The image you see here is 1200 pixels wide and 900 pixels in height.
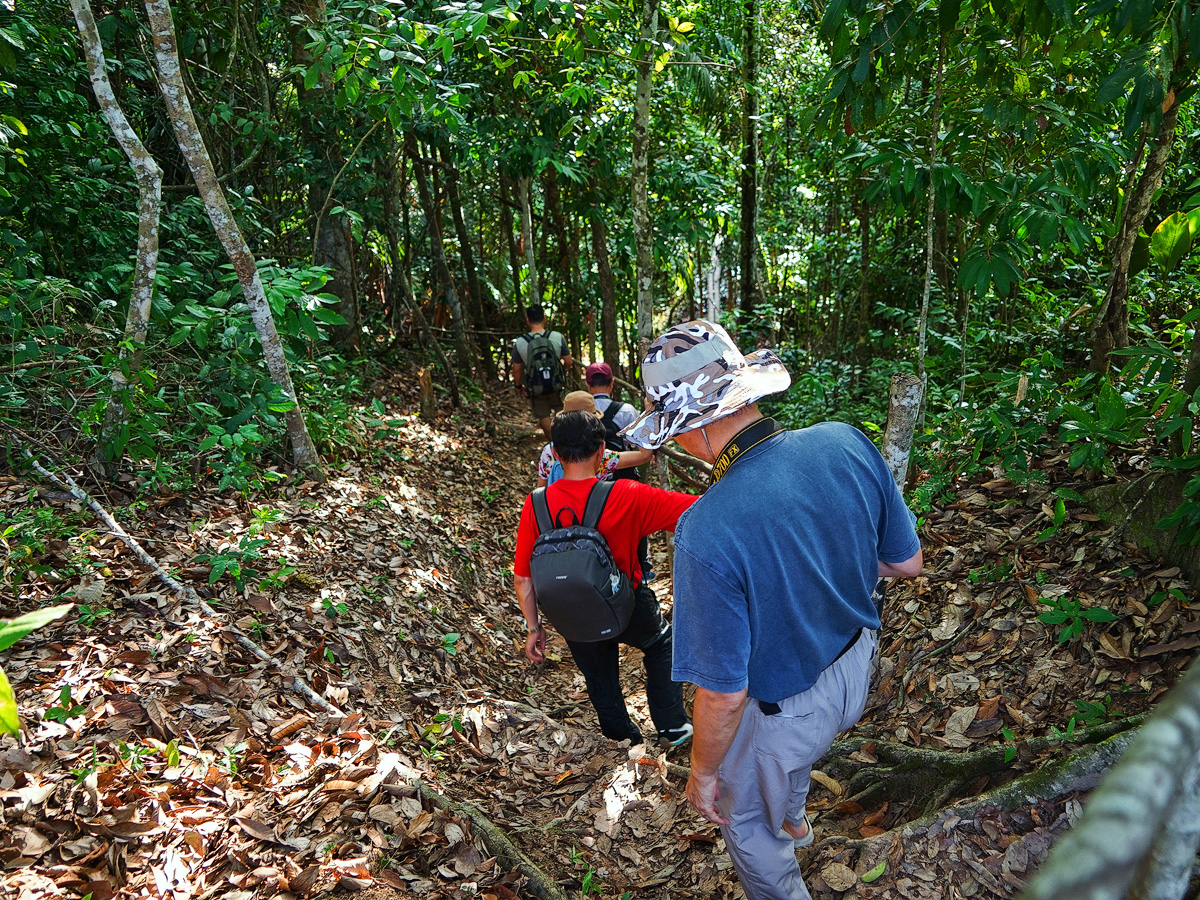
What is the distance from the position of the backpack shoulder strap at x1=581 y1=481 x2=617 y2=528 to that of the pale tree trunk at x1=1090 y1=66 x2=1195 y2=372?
3162 mm

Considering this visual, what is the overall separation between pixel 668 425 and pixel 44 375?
15.3ft

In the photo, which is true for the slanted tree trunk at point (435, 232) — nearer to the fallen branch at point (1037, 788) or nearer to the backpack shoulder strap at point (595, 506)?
the backpack shoulder strap at point (595, 506)

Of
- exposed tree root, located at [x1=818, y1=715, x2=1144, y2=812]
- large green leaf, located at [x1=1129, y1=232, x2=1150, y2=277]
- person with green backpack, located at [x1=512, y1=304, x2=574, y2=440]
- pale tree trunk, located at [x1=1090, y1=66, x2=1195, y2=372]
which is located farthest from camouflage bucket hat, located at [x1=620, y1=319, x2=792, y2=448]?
person with green backpack, located at [x1=512, y1=304, x2=574, y2=440]

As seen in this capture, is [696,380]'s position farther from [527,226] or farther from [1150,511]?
[527,226]

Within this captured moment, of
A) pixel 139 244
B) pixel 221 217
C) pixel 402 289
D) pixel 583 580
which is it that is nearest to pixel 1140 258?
pixel 583 580

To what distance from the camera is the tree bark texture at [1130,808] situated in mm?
581

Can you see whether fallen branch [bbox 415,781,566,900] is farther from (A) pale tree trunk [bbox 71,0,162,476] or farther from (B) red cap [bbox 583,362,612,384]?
(B) red cap [bbox 583,362,612,384]

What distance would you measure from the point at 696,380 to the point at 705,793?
1321 mm

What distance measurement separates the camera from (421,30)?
5148mm

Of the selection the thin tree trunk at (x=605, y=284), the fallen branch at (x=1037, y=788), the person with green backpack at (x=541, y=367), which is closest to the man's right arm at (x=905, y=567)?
the fallen branch at (x=1037, y=788)

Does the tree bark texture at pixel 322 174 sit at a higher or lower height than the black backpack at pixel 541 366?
higher

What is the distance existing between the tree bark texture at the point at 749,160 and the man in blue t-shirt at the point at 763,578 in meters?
7.37

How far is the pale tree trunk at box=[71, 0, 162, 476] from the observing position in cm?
449

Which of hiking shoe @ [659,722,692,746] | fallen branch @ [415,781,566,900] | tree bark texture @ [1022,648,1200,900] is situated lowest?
hiking shoe @ [659,722,692,746]
